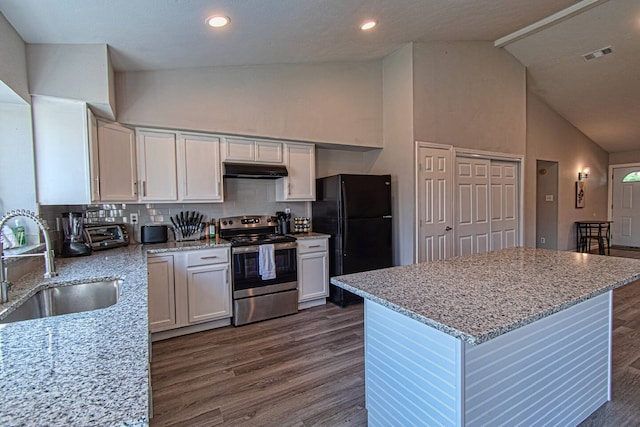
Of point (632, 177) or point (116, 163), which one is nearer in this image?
point (116, 163)

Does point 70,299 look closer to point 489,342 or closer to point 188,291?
point 188,291

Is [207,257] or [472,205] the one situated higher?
[472,205]

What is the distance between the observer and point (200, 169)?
139 inches

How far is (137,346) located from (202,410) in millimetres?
1381

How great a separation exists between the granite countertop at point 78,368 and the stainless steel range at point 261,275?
1885 mm

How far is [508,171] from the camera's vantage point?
526cm

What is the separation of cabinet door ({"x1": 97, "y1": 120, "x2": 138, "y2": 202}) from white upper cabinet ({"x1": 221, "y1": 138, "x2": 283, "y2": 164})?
0.90 m

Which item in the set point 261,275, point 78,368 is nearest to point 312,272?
point 261,275

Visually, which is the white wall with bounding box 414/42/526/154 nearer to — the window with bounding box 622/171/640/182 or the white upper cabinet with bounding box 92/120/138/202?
the white upper cabinet with bounding box 92/120/138/202

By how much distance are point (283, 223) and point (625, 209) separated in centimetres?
883

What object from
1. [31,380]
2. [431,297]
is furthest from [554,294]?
[31,380]

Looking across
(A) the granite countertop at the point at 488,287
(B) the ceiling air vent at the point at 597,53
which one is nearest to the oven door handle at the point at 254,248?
(A) the granite countertop at the point at 488,287

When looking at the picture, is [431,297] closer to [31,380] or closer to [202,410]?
[31,380]

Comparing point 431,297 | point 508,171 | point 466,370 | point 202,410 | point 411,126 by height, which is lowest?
point 202,410
